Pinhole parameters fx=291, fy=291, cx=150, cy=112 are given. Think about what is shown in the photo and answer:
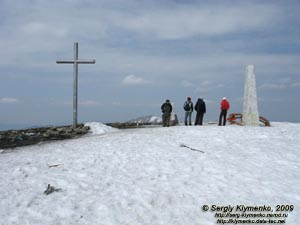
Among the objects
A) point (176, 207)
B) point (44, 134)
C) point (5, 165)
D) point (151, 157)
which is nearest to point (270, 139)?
point (151, 157)

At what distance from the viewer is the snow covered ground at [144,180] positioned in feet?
21.8

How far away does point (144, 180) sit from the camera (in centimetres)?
859

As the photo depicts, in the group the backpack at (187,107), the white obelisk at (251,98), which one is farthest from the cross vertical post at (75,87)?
the white obelisk at (251,98)

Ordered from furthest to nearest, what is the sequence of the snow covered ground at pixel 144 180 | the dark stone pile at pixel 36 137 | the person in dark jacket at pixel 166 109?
the person in dark jacket at pixel 166 109 → the dark stone pile at pixel 36 137 → the snow covered ground at pixel 144 180

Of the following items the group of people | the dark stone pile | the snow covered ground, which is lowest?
the snow covered ground

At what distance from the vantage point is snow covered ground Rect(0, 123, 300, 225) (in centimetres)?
664

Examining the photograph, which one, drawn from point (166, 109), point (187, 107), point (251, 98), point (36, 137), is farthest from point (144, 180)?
point (187, 107)

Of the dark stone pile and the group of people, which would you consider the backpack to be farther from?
the dark stone pile

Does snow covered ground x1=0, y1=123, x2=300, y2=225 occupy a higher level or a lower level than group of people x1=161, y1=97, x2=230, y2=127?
lower

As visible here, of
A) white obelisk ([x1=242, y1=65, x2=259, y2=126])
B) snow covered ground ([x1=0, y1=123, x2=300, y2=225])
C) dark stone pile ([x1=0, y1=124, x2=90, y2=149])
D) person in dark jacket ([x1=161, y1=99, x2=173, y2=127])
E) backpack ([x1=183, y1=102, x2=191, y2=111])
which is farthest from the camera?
backpack ([x1=183, y1=102, x2=191, y2=111])

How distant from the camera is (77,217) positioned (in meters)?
A: 6.50

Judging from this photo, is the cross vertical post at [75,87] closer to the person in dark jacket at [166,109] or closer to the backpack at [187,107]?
the person in dark jacket at [166,109]

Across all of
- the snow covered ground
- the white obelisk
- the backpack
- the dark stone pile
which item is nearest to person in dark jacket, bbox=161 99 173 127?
the backpack

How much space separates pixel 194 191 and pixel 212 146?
494 cm
